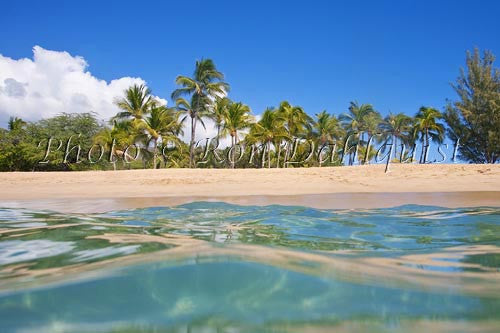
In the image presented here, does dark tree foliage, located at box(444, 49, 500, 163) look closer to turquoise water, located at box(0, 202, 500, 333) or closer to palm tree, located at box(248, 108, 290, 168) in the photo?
palm tree, located at box(248, 108, 290, 168)

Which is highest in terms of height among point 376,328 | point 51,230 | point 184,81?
point 184,81

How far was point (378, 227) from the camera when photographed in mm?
3570

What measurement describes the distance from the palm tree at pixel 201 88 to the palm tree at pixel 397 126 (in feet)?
62.0

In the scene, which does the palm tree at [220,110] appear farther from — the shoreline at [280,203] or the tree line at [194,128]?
the shoreline at [280,203]

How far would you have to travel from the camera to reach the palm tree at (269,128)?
32469 millimetres

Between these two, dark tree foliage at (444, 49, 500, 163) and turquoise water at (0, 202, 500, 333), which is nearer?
turquoise water at (0, 202, 500, 333)

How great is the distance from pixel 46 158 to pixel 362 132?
103 ft

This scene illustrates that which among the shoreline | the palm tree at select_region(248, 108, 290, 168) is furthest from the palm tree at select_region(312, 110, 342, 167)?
the shoreline

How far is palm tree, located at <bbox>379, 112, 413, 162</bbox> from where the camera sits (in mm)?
39531

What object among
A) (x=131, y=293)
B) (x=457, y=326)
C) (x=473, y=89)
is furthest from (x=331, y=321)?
(x=473, y=89)

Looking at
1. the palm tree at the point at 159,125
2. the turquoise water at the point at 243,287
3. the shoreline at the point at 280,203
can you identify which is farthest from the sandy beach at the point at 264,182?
the palm tree at the point at 159,125

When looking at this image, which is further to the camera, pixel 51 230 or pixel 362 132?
pixel 362 132

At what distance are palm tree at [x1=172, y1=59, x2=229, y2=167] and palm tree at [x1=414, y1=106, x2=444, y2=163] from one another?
20.0m

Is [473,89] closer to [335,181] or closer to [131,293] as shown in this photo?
[335,181]
